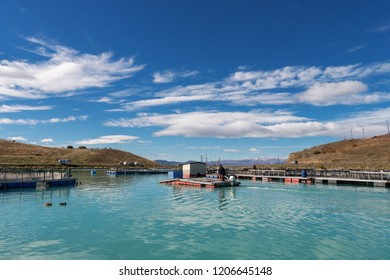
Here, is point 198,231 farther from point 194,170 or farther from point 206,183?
point 194,170

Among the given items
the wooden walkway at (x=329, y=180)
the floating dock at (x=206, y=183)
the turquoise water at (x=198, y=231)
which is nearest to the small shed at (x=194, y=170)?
the floating dock at (x=206, y=183)

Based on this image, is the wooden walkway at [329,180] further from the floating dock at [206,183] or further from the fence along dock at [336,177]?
the floating dock at [206,183]

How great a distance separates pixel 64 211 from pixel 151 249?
17927 millimetres

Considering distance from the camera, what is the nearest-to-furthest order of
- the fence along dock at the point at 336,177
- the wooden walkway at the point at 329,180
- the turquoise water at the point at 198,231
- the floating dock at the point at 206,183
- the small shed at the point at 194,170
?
the turquoise water at the point at 198,231
the floating dock at the point at 206,183
the wooden walkway at the point at 329,180
the fence along dock at the point at 336,177
the small shed at the point at 194,170

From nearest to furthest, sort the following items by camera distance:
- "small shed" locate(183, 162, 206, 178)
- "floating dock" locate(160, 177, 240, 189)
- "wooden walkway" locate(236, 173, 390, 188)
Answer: "floating dock" locate(160, 177, 240, 189)
"wooden walkway" locate(236, 173, 390, 188)
"small shed" locate(183, 162, 206, 178)

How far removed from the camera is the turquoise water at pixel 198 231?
17172mm

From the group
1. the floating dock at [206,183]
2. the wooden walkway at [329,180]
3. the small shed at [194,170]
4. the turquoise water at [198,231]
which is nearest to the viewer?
the turquoise water at [198,231]

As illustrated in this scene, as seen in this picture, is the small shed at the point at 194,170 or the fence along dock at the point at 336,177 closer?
the fence along dock at the point at 336,177

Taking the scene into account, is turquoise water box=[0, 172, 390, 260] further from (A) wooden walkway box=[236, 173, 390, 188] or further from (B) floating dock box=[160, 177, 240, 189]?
(A) wooden walkway box=[236, 173, 390, 188]

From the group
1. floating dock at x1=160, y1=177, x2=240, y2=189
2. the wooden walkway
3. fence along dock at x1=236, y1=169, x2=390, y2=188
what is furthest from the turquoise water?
fence along dock at x1=236, y1=169, x2=390, y2=188

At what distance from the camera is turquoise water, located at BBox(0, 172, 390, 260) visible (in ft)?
56.3

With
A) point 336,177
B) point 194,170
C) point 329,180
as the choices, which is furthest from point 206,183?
point 336,177
